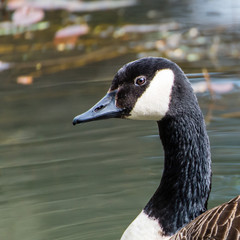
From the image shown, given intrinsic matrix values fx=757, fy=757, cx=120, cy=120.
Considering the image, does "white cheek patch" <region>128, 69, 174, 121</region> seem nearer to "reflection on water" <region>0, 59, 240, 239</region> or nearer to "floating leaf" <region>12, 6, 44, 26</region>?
"reflection on water" <region>0, 59, 240, 239</region>

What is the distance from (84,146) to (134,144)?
19.3 inches

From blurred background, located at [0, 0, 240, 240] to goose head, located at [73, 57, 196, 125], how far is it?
1.10m

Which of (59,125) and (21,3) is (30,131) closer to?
(59,125)

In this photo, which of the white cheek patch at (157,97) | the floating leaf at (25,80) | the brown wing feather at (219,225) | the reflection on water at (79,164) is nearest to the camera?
the brown wing feather at (219,225)

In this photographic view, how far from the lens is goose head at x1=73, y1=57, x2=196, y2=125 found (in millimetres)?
5070

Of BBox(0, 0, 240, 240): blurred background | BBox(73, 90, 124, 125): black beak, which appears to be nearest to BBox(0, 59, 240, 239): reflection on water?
BBox(0, 0, 240, 240): blurred background

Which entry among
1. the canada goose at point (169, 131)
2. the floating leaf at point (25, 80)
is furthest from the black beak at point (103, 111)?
the floating leaf at point (25, 80)

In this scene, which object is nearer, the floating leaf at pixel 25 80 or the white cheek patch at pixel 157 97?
the white cheek patch at pixel 157 97

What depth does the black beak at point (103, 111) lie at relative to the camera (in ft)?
16.8

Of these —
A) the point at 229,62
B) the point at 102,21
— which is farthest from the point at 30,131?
the point at 102,21

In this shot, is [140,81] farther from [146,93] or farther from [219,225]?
[219,225]

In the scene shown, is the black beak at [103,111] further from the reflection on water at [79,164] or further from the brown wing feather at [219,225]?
the reflection on water at [79,164]

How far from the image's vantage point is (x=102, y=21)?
39.2 ft

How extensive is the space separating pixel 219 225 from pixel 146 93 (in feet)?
3.67
